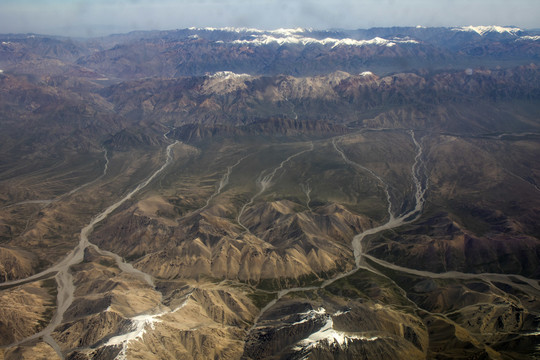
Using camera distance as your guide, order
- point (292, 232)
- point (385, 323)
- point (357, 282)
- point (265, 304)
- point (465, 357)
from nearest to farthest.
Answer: point (465, 357) < point (385, 323) < point (265, 304) < point (357, 282) < point (292, 232)

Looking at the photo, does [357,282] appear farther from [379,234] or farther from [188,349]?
[188,349]

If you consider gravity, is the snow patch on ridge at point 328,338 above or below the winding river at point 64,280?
above

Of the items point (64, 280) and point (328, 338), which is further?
point (64, 280)

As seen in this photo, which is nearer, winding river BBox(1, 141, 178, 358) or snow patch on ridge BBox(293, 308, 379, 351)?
snow patch on ridge BBox(293, 308, 379, 351)

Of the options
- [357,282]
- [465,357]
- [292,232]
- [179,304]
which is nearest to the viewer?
[465,357]

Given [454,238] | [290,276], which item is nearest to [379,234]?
[454,238]

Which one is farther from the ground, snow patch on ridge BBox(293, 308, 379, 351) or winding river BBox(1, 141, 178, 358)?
snow patch on ridge BBox(293, 308, 379, 351)

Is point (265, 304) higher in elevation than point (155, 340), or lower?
lower

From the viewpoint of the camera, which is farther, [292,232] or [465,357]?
[292,232]

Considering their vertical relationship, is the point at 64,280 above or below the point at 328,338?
below

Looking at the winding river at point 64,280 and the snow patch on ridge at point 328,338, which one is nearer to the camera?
the snow patch on ridge at point 328,338
